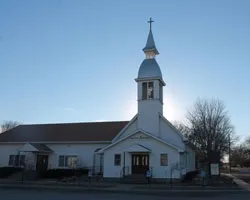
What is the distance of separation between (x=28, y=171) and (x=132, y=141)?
12.3m

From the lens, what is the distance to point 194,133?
47.8 metres

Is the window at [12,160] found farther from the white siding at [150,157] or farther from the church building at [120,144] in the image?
the white siding at [150,157]

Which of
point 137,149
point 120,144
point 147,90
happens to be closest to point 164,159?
point 137,149

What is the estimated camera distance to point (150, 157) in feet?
99.3

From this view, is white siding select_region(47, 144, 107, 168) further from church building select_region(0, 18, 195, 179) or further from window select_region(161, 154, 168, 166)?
window select_region(161, 154, 168, 166)

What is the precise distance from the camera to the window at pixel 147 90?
3378 cm

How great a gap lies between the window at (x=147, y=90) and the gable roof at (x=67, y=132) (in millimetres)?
6457

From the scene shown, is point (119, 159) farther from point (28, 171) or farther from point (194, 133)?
point (194, 133)

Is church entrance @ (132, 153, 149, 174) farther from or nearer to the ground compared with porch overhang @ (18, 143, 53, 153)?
nearer to the ground

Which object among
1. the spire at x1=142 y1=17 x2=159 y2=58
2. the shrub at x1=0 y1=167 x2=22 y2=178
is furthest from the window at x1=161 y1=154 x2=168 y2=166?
the shrub at x1=0 y1=167 x2=22 y2=178

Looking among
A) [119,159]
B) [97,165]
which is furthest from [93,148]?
[119,159]

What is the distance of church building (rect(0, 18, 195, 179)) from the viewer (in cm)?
3011

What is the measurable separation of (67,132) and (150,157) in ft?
45.3

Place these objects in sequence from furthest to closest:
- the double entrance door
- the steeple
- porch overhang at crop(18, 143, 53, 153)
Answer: the double entrance door, porch overhang at crop(18, 143, 53, 153), the steeple
